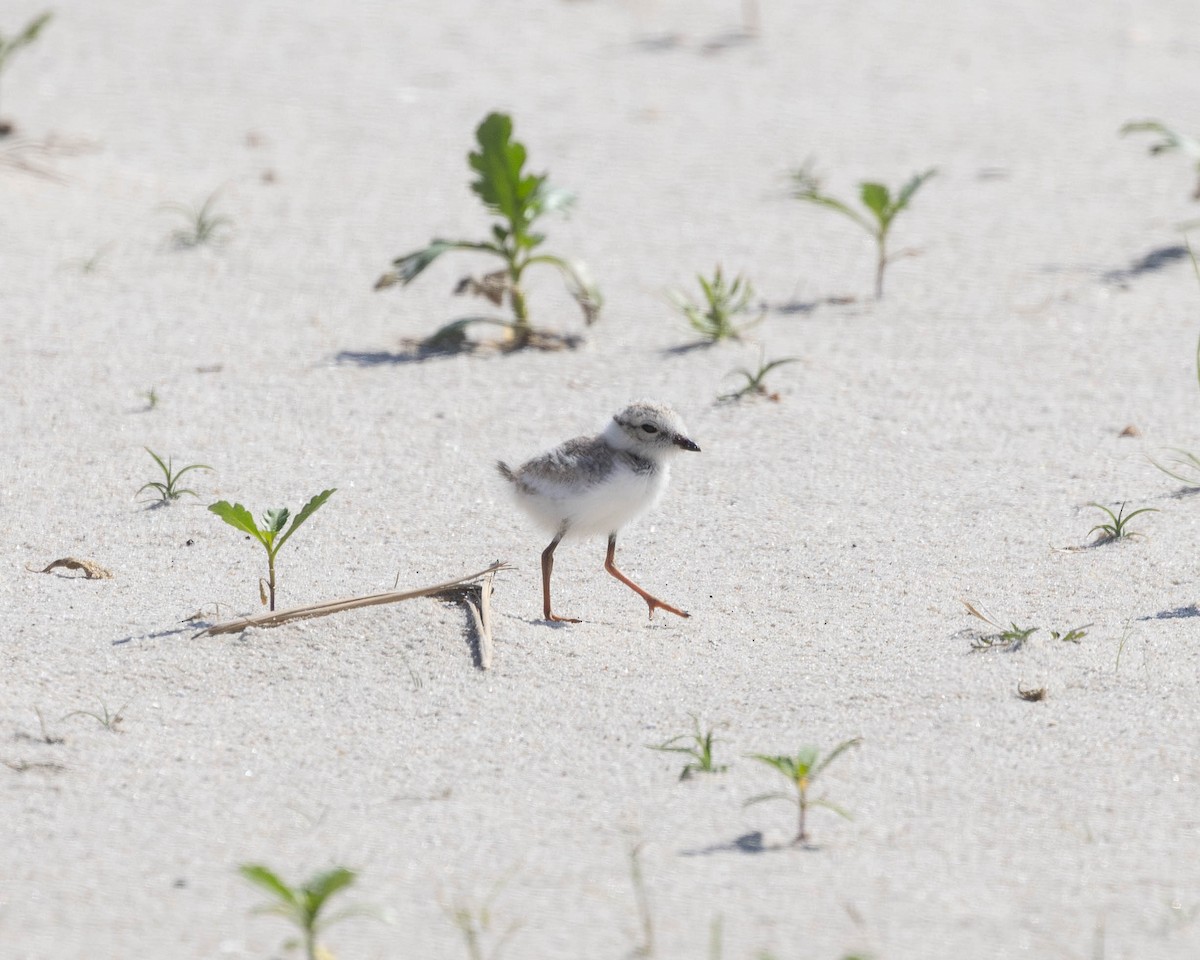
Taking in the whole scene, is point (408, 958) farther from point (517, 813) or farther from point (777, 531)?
point (777, 531)

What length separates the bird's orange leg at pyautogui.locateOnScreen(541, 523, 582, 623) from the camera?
4508 mm

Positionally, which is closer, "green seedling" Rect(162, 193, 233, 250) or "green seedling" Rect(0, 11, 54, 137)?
"green seedling" Rect(162, 193, 233, 250)

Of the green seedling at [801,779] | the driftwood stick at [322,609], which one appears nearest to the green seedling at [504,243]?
the driftwood stick at [322,609]

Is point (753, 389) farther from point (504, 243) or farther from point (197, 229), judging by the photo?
point (197, 229)

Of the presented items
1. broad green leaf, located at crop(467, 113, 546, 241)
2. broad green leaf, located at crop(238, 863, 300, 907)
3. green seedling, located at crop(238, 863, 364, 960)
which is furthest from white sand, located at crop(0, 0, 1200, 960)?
broad green leaf, located at crop(467, 113, 546, 241)

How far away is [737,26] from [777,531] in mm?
6845

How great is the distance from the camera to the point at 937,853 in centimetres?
328

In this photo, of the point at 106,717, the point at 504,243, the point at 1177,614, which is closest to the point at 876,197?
the point at 504,243

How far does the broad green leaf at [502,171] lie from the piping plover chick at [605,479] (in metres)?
1.89

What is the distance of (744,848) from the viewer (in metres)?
3.31

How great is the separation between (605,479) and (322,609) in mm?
918

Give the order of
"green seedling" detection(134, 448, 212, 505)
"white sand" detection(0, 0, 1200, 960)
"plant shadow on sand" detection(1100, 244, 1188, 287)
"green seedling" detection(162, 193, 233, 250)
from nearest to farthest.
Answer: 1. "white sand" detection(0, 0, 1200, 960)
2. "green seedling" detection(134, 448, 212, 505)
3. "plant shadow on sand" detection(1100, 244, 1188, 287)
4. "green seedling" detection(162, 193, 233, 250)

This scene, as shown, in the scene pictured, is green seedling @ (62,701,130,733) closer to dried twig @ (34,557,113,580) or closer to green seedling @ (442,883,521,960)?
dried twig @ (34,557,113,580)

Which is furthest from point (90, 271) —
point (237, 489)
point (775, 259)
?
point (775, 259)
